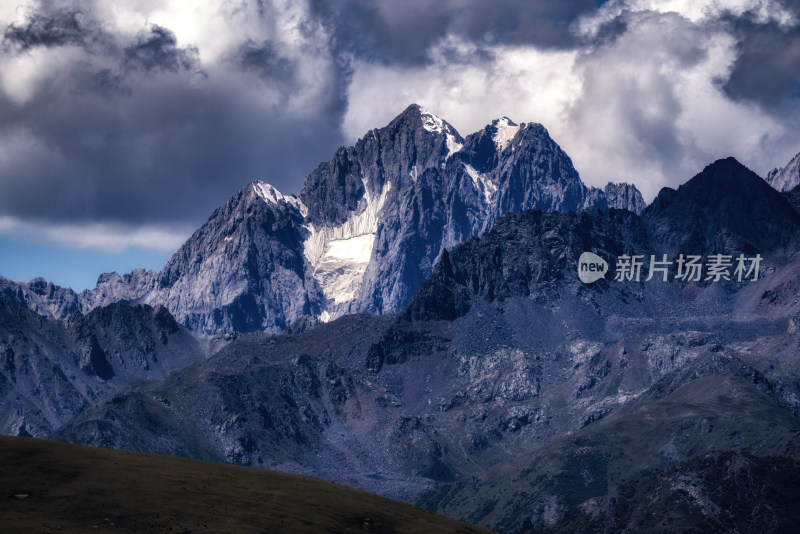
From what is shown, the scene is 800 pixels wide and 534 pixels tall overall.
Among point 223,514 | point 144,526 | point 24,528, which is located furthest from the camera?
point 223,514

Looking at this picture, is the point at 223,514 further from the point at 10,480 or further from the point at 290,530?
the point at 10,480

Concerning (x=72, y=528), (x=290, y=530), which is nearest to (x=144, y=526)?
(x=72, y=528)

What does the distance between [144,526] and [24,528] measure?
768 inches

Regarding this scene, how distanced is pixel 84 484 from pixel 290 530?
34896 mm

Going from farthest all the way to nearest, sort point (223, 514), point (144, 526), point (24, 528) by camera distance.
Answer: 1. point (223, 514)
2. point (144, 526)
3. point (24, 528)

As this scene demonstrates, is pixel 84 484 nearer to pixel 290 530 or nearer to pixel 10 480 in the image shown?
pixel 10 480

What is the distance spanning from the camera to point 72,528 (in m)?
172

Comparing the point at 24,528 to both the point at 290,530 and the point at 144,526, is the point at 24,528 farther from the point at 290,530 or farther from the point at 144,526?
the point at 290,530

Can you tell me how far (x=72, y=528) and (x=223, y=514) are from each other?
93.5 feet

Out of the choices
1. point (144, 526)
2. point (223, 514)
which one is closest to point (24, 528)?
point (144, 526)

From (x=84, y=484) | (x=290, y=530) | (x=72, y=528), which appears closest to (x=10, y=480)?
(x=84, y=484)

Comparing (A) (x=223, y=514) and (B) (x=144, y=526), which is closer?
(B) (x=144, y=526)

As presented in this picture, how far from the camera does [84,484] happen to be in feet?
638

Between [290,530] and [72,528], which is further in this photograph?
[290,530]
